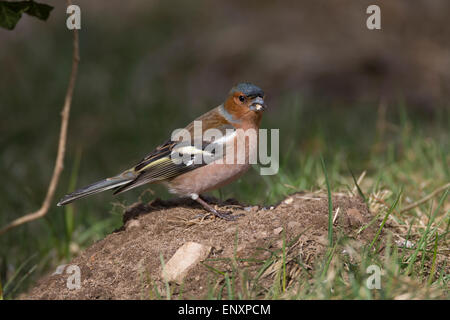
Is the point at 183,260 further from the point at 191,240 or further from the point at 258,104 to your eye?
the point at 258,104

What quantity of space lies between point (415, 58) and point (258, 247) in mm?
6528

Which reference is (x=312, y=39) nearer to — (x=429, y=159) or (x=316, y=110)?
(x=316, y=110)

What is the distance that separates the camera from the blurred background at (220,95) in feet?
18.4

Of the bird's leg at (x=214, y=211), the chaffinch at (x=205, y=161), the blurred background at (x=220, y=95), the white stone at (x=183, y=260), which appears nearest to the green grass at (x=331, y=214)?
the blurred background at (x=220, y=95)

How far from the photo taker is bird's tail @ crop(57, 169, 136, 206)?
14.1ft

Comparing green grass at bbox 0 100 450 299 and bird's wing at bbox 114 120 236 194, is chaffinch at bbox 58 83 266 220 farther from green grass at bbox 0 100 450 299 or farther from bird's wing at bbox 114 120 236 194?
green grass at bbox 0 100 450 299

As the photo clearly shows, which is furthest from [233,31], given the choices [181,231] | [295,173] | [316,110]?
[181,231]

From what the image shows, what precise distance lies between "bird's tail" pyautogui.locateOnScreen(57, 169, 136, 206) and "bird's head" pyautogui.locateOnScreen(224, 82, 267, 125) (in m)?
0.95

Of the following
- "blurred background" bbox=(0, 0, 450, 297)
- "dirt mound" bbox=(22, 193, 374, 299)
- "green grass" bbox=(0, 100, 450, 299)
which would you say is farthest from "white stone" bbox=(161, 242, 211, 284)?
"blurred background" bbox=(0, 0, 450, 297)

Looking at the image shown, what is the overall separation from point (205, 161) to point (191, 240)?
2.67 feet

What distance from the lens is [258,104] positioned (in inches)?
181

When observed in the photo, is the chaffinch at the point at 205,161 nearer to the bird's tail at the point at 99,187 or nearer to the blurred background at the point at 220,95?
the bird's tail at the point at 99,187

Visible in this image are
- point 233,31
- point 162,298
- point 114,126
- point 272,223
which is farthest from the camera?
point 233,31

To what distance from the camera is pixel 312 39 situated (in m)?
9.87
